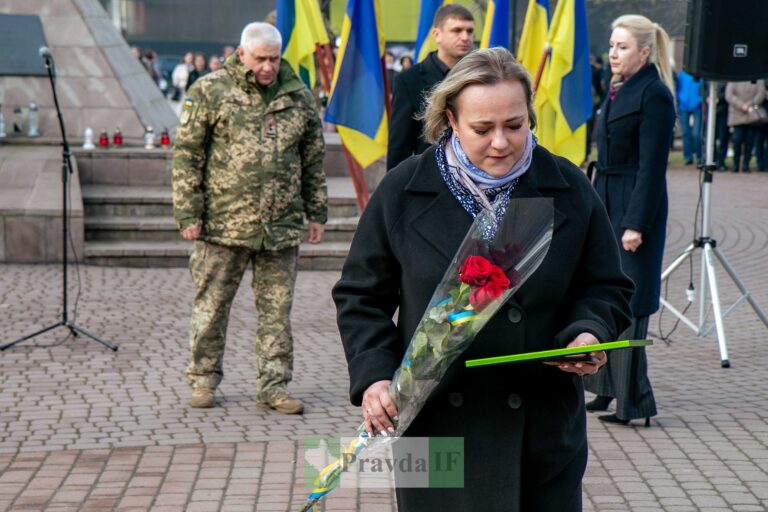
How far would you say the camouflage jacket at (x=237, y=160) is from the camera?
22.5 feet

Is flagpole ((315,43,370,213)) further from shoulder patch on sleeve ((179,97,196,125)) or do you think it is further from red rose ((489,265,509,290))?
red rose ((489,265,509,290))

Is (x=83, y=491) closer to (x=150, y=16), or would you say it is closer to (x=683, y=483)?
(x=683, y=483)

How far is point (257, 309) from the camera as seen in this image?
7.05 m

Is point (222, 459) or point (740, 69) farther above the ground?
point (740, 69)

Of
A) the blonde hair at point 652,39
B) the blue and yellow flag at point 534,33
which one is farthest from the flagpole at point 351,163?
the blonde hair at point 652,39

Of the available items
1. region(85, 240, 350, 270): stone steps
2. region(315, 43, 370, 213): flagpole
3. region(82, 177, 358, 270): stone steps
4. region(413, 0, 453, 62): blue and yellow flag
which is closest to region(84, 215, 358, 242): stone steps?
region(82, 177, 358, 270): stone steps

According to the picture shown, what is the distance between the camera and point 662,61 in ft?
21.9

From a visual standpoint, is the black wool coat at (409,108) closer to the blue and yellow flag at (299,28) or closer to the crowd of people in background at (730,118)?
the blue and yellow flag at (299,28)

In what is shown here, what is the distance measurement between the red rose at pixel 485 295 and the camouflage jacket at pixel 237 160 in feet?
13.3

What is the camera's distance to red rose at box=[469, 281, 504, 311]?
287cm

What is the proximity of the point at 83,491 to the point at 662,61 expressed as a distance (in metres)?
3.57

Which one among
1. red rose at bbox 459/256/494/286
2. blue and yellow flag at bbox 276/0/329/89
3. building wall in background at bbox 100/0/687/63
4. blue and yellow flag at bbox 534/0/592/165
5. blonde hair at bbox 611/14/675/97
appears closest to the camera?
red rose at bbox 459/256/494/286

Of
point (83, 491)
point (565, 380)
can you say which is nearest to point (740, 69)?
point (83, 491)

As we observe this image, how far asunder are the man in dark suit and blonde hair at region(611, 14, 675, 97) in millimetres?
1133
